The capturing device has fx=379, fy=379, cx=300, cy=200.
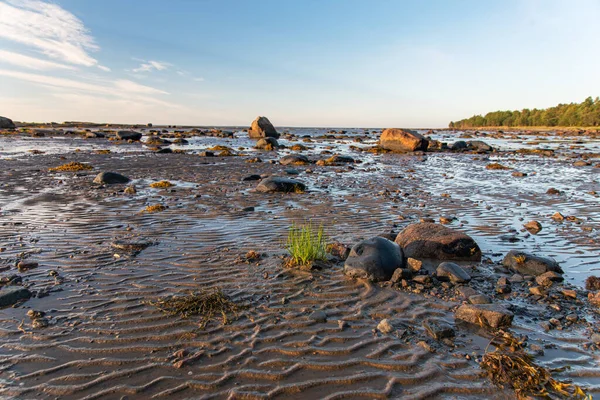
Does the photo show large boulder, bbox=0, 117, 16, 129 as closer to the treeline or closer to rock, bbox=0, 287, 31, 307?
rock, bbox=0, 287, 31, 307

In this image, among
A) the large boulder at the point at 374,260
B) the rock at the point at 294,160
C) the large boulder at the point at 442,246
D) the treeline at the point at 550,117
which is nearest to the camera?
the large boulder at the point at 374,260

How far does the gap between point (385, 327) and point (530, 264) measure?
3742mm

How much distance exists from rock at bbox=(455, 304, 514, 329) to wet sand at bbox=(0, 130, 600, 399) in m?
0.14

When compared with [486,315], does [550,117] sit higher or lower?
higher

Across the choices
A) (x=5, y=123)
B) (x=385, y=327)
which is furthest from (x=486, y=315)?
(x=5, y=123)

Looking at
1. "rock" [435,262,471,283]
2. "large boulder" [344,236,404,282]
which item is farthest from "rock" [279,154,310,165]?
"rock" [435,262,471,283]

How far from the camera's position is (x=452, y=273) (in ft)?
21.6

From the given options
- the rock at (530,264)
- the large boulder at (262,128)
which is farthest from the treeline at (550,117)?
the rock at (530,264)

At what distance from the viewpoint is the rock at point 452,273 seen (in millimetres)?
6500

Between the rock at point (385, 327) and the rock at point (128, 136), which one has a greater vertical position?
the rock at point (128, 136)

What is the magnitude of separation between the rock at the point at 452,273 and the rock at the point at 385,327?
2.04 metres

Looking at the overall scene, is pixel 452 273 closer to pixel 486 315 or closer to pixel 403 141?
pixel 486 315

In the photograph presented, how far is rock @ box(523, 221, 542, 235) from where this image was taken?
381 inches

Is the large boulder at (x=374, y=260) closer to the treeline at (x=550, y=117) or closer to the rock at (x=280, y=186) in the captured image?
the rock at (x=280, y=186)
